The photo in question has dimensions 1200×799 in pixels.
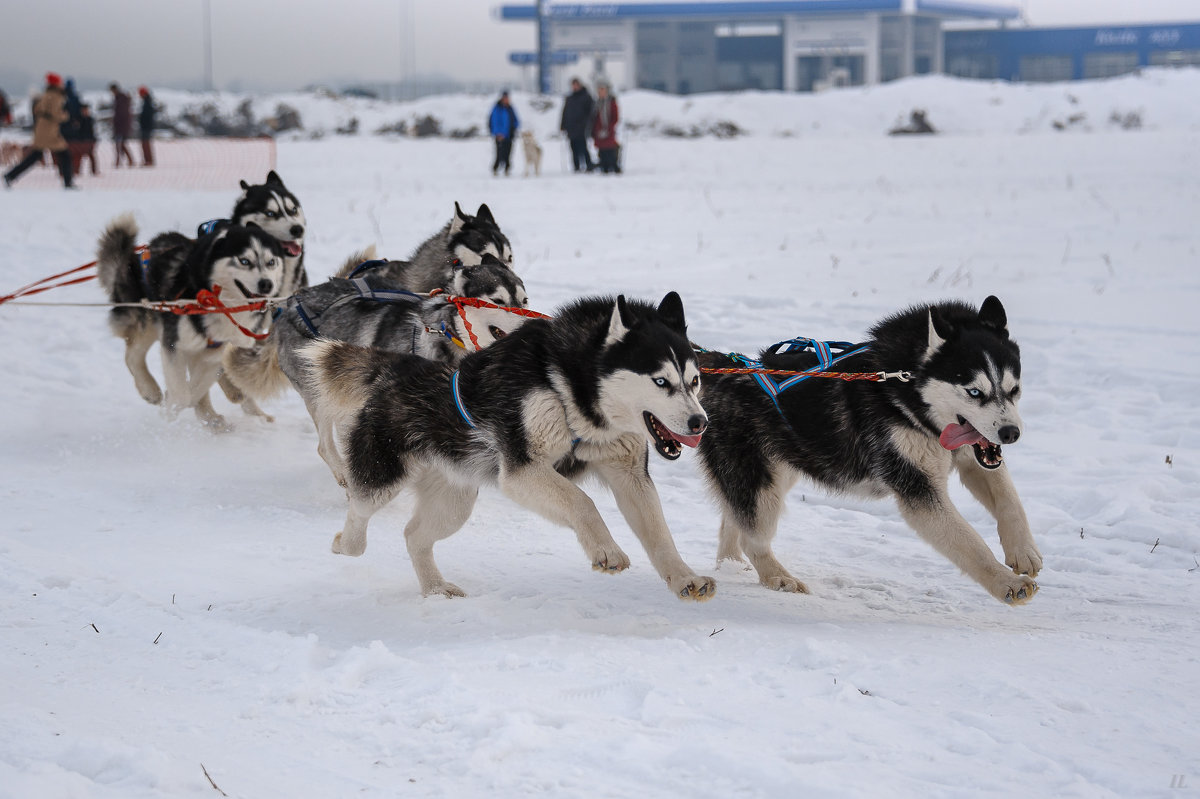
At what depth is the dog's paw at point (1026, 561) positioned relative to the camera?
357cm

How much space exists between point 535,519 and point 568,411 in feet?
5.15

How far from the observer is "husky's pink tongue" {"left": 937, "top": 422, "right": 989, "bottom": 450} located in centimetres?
350

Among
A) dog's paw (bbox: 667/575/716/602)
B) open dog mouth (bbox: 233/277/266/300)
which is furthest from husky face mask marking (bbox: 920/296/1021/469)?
open dog mouth (bbox: 233/277/266/300)

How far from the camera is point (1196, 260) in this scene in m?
9.70

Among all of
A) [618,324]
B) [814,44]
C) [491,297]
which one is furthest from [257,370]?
[814,44]

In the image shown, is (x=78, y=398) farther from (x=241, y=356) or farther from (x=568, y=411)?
(x=568, y=411)

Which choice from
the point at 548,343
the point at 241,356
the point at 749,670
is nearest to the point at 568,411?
the point at 548,343

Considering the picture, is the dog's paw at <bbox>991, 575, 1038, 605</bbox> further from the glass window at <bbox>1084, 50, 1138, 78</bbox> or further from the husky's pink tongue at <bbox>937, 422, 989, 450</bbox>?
the glass window at <bbox>1084, 50, 1138, 78</bbox>

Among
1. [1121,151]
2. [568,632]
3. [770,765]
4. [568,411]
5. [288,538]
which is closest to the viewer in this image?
[770,765]

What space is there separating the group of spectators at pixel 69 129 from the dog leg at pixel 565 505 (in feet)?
50.5

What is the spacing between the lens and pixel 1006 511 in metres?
3.65

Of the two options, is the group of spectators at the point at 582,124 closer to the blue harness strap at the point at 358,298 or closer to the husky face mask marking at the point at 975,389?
the blue harness strap at the point at 358,298

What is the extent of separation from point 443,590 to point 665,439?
1.11 m

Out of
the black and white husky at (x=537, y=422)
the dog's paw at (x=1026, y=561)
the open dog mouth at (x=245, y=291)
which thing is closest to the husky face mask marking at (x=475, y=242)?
the black and white husky at (x=537, y=422)
